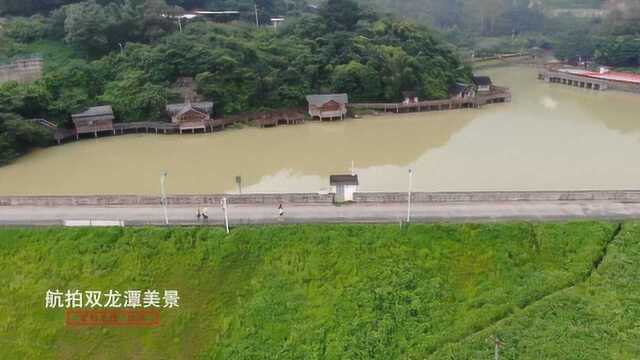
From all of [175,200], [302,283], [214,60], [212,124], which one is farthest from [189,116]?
[302,283]

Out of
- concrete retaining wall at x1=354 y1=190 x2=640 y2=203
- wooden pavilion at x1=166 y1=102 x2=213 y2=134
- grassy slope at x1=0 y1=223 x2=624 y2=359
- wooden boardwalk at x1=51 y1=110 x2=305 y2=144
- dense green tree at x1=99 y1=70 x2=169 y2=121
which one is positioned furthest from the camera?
dense green tree at x1=99 y1=70 x2=169 y2=121

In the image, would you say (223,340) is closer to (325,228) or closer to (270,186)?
(325,228)

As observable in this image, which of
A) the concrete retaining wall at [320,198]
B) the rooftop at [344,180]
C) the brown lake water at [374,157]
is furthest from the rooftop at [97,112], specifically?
the rooftop at [344,180]

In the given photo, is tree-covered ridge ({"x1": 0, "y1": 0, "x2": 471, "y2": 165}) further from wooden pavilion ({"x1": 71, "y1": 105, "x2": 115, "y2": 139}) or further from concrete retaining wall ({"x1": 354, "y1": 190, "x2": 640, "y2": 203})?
concrete retaining wall ({"x1": 354, "y1": 190, "x2": 640, "y2": 203})

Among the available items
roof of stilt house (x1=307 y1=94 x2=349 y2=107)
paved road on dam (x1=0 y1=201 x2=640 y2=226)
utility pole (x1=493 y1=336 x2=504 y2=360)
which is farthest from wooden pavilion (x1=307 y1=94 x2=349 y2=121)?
utility pole (x1=493 y1=336 x2=504 y2=360)

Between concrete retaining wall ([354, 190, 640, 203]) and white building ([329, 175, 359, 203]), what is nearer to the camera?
concrete retaining wall ([354, 190, 640, 203])

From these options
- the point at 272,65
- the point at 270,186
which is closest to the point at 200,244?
the point at 270,186
